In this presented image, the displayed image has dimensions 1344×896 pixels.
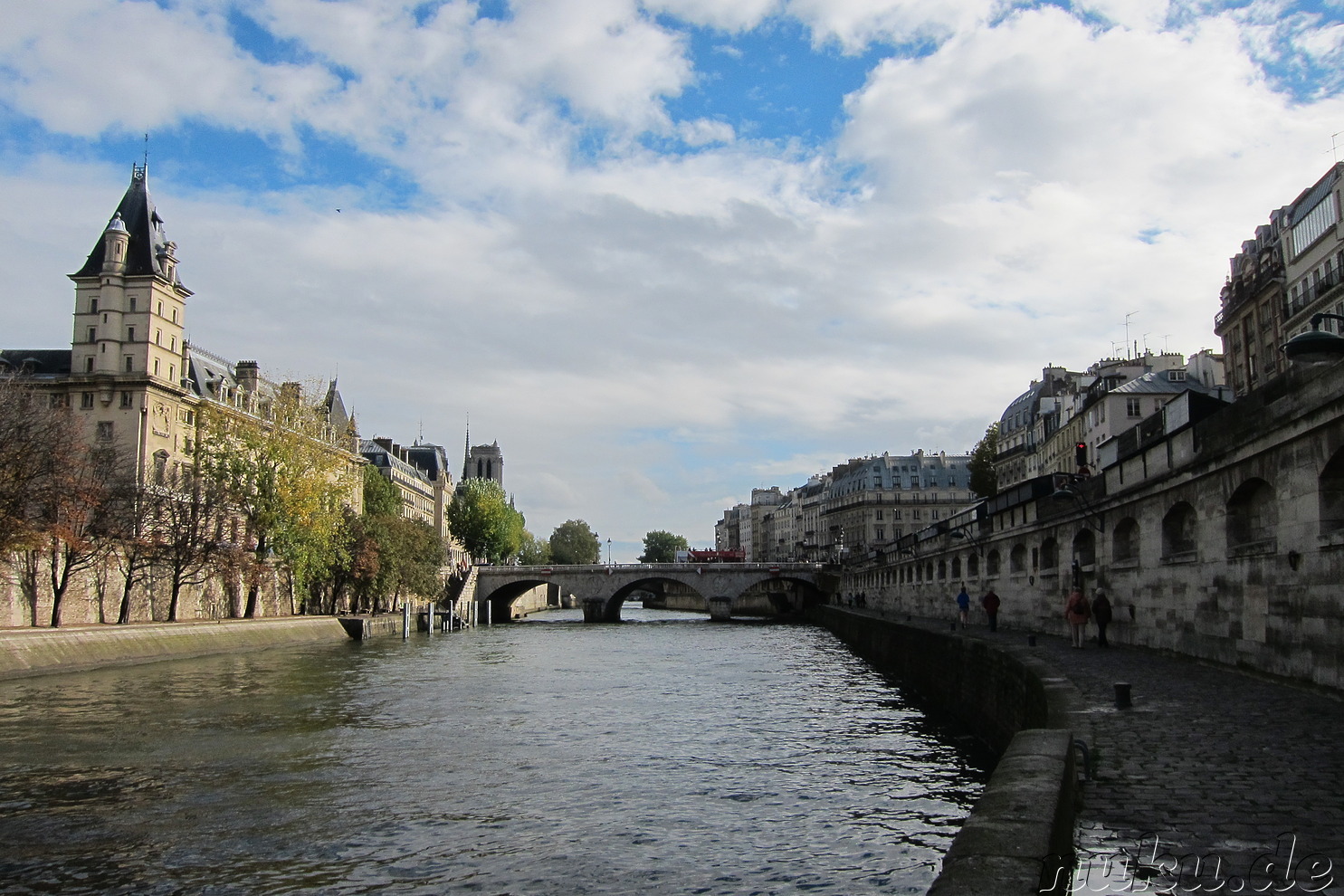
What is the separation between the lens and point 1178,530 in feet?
69.2

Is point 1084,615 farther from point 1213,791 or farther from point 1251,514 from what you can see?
point 1213,791

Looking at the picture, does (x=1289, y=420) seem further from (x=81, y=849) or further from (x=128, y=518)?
(x=128, y=518)

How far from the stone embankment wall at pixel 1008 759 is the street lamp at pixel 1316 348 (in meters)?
5.49

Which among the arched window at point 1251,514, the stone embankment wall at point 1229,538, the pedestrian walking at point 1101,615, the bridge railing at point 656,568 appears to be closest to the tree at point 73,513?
the stone embankment wall at point 1229,538

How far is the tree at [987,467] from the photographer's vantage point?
330ft

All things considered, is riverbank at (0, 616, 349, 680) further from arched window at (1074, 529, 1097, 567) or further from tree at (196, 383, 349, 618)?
arched window at (1074, 529, 1097, 567)

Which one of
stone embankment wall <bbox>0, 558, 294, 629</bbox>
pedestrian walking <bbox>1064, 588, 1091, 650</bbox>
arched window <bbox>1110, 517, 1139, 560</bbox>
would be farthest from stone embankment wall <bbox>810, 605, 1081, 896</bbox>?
stone embankment wall <bbox>0, 558, 294, 629</bbox>

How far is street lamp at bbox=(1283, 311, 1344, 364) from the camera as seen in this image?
48.6 feet

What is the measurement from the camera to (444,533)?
5930 inches

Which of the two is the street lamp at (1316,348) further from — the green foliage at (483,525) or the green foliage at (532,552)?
the green foliage at (532,552)

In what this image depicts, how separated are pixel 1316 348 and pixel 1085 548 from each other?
12.6 metres

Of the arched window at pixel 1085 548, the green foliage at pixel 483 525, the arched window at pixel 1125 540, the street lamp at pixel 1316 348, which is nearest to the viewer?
the street lamp at pixel 1316 348

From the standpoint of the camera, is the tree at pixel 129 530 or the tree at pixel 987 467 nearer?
the tree at pixel 129 530

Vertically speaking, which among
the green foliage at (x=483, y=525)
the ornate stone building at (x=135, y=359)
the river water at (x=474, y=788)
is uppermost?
the ornate stone building at (x=135, y=359)
